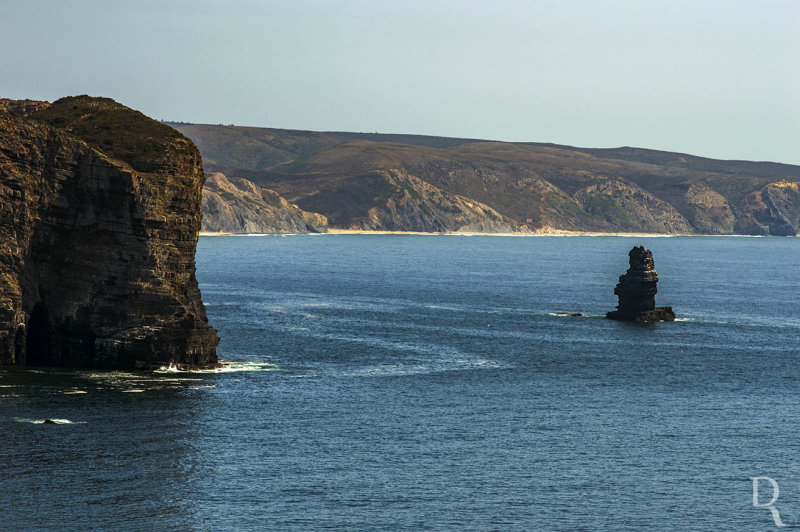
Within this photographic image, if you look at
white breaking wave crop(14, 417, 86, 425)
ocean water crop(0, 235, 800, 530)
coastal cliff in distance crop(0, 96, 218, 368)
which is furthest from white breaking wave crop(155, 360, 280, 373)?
white breaking wave crop(14, 417, 86, 425)

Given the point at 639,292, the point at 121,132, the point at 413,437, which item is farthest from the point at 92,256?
the point at 639,292

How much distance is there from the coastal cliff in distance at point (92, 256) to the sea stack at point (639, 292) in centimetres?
6787

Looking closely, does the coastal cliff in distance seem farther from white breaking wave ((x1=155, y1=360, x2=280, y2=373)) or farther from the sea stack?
the sea stack

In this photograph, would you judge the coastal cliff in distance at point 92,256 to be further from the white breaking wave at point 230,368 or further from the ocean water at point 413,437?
the ocean water at point 413,437

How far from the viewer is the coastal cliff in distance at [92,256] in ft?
290

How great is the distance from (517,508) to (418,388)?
109 feet

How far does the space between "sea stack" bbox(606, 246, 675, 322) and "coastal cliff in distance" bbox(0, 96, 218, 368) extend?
67.9m

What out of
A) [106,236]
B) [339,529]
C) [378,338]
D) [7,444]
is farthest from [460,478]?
[378,338]

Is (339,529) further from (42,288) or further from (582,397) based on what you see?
(42,288)

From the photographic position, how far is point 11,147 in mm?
88375

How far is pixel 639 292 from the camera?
142 meters

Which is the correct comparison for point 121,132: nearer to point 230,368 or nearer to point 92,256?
point 92,256

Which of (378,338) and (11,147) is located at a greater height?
(11,147)

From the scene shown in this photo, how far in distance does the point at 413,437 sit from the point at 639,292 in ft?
254
